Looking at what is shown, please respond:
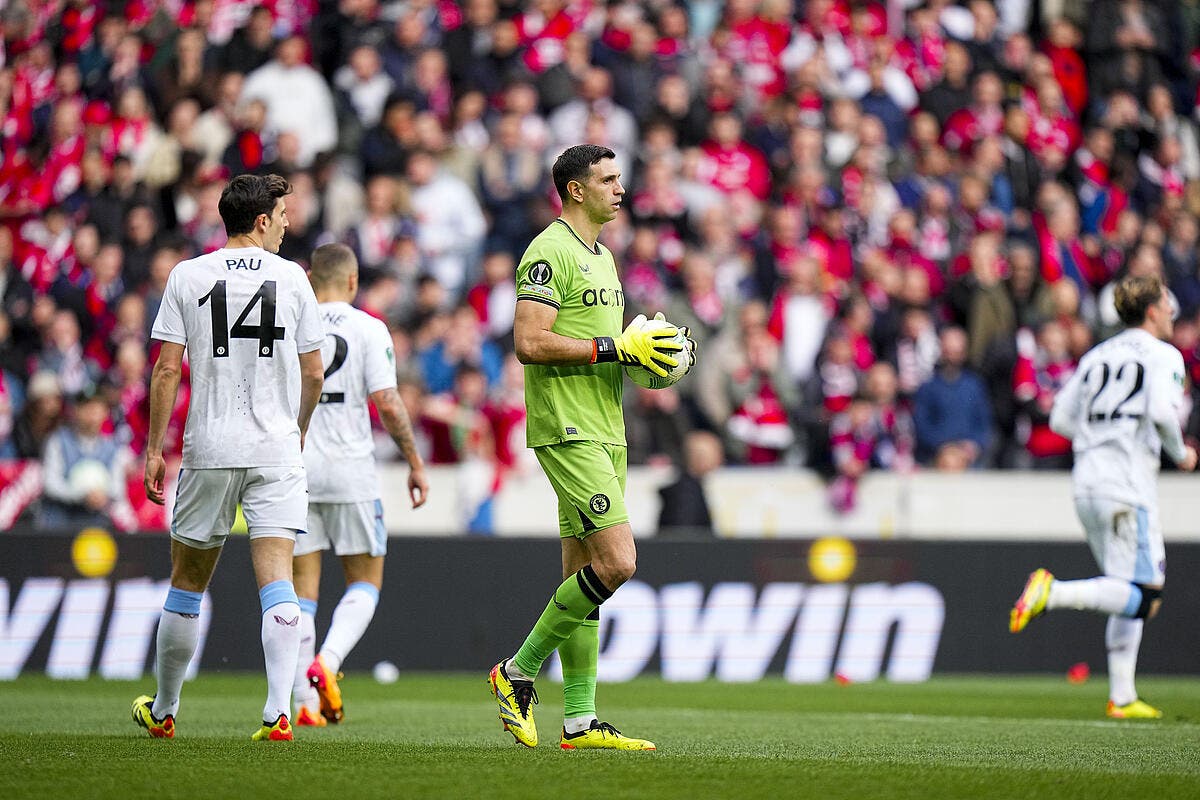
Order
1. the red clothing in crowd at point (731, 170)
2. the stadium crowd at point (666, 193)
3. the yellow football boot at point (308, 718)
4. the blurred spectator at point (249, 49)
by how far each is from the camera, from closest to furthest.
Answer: the yellow football boot at point (308, 718), the stadium crowd at point (666, 193), the red clothing in crowd at point (731, 170), the blurred spectator at point (249, 49)

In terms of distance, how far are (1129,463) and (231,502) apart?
539cm

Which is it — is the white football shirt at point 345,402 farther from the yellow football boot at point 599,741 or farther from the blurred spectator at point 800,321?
the blurred spectator at point 800,321

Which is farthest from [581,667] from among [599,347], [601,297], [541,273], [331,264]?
[331,264]

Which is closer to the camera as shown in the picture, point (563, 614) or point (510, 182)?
point (563, 614)

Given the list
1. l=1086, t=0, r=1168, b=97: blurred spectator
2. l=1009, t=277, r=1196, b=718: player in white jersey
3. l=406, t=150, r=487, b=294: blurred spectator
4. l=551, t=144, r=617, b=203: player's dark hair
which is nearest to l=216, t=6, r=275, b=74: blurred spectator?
l=406, t=150, r=487, b=294: blurred spectator

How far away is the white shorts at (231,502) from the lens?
7.49 meters

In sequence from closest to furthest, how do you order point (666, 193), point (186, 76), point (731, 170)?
point (666, 193) → point (731, 170) → point (186, 76)

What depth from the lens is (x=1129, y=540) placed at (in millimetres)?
10148

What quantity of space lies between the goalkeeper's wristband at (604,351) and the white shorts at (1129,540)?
4.06m

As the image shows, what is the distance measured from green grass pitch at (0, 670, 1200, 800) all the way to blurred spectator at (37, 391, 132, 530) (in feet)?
8.84

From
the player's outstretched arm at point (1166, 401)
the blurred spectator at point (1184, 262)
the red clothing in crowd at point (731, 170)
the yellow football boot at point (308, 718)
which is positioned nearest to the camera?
the yellow football boot at point (308, 718)

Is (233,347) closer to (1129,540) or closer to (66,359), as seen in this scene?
(1129,540)

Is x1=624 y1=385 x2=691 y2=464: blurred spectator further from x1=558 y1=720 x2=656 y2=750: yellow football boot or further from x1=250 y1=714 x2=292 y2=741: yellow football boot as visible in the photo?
x1=250 y1=714 x2=292 y2=741: yellow football boot

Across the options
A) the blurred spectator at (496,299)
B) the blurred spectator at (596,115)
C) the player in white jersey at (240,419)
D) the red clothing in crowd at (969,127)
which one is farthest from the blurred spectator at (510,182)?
the player in white jersey at (240,419)
